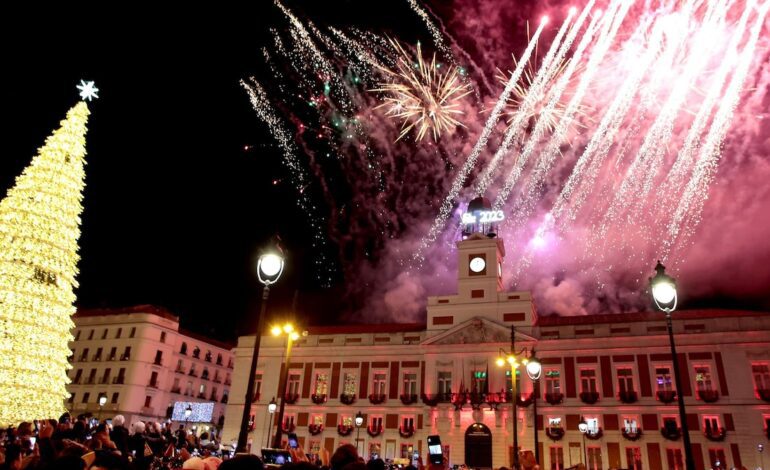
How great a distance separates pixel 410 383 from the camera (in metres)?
42.2

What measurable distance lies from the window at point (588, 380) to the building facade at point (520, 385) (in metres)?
0.10

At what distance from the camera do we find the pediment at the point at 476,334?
39.8 m

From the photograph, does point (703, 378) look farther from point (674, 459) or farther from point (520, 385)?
point (520, 385)

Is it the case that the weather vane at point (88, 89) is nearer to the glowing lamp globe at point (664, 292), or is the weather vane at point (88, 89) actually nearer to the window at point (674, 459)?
the glowing lamp globe at point (664, 292)

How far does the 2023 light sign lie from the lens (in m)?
45.1

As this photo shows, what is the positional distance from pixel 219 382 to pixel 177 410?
56.8ft

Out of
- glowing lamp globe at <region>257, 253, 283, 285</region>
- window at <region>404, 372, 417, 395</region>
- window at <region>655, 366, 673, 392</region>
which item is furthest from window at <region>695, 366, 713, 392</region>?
glowing lamp globe at <region>257, 253, 283, 285</region>

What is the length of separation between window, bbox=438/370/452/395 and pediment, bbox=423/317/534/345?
2312 millimetres

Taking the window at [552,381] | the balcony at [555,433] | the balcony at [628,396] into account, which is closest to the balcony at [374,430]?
the balcony at [555,433]

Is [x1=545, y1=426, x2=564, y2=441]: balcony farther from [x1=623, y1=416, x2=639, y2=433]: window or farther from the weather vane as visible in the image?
the weather vane

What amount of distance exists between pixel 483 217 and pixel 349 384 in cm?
1790

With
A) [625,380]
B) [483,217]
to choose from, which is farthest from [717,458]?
[483,217]

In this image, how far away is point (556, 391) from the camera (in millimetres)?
37781

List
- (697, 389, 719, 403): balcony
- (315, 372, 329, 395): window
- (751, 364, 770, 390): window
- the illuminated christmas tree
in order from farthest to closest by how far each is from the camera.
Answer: (315, 372, 329, 395): window → (697, 389, 719, 403): balcony → (751, 364, 770, 390): window → the illuminated christmas tree
